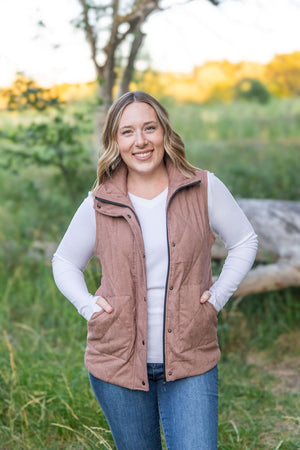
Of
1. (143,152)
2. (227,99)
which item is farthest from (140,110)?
(227,99)

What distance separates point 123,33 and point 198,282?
3828mm

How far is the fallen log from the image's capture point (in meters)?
4.90

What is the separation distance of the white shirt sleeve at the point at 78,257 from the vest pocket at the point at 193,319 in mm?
357

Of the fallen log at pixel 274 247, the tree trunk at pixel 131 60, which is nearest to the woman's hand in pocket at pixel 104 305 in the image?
the fallen log at pixel 274 247

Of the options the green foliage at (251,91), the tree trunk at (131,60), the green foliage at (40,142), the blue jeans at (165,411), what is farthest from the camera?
the green foliage at (251,91)

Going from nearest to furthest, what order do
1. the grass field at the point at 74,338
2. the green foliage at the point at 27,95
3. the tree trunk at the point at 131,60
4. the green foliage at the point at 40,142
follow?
1. the grass field at the point at 74,338
2. the tree trunk at the point at 131,60
3. the green foliage at the point at 27,95
4. the green foliage at the point at 40,142

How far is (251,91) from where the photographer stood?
18.2m

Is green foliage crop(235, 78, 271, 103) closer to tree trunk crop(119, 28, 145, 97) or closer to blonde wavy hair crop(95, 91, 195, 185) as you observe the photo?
tree trunk crop(119, 28, 145, 97)

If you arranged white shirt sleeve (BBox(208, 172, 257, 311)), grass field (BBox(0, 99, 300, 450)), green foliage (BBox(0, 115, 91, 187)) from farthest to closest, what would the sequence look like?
green foliage (BBox(0, 115, 91, 187)), grass field (BBox(0, 99, 300, 450)), white shirt sleeve (BBox(208, 172, 257, 311))

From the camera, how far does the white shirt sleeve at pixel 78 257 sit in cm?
231

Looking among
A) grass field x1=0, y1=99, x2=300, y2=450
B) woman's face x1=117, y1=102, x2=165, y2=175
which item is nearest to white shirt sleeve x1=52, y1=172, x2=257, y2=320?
woman's face x1=117, y1=102, x2=165, y2=175

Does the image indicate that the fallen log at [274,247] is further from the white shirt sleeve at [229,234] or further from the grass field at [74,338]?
the white shirt sleeve at [229,234]

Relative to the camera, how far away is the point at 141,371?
217 centimetres

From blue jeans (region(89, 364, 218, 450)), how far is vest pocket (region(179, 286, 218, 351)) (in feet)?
0.44
